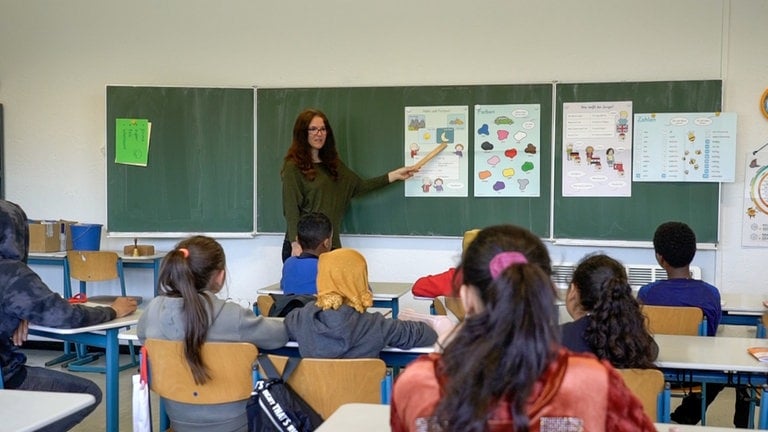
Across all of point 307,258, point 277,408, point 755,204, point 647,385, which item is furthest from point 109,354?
point 755,204

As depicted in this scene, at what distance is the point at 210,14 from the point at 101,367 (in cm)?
268

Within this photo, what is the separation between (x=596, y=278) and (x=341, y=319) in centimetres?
86

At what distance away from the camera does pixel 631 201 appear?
15.9ft

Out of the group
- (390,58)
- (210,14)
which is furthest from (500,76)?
(210,14)

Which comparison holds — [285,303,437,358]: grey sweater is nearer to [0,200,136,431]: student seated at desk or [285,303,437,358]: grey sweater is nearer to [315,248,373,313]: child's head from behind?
[315,248,373,313]: child's head from behind

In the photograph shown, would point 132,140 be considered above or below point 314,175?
above

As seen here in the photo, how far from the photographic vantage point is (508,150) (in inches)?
197

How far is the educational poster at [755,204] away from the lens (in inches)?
187

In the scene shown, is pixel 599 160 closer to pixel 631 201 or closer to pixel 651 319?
pixel 631 201

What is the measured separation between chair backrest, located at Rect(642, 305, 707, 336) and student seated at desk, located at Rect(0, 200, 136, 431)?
7.40 ft

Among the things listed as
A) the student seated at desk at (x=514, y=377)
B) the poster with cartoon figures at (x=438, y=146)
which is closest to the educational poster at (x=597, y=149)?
the poster with cartoon figures at (x=438, y=146)

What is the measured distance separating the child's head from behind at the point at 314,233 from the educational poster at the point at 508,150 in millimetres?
1667

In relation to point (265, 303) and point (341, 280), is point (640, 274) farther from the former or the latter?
point (341, 280)

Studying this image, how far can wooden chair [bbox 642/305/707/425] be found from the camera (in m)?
3.03
